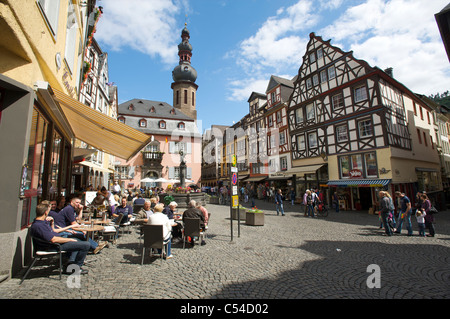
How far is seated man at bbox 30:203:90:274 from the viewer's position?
402 cm

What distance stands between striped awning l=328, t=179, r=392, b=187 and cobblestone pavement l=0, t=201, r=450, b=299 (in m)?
8.51

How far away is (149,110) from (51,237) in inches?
1457

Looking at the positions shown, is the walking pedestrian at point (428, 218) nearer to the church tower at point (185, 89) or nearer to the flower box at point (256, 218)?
the flower box at point (256, 218)

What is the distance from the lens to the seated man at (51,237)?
4.02 m

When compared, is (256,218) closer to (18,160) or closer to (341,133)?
(18,160)

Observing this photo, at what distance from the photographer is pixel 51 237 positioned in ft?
13.4

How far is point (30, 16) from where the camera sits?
432 centimetres

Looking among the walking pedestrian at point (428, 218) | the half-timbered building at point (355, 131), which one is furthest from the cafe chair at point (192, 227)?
the half-timbered building at point (355, 131)

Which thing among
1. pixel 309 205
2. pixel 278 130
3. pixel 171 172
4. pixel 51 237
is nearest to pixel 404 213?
pixel 309 205

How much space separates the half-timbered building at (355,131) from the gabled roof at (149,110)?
22959mm

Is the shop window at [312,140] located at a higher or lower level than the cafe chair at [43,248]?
higher

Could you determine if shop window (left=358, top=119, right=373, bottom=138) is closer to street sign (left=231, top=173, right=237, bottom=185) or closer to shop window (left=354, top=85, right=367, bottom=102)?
shop window (left=354, top=85, right=367, bottom=102)
